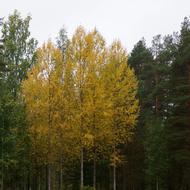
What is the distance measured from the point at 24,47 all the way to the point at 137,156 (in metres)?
14.3

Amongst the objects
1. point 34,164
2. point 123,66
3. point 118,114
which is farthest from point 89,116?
point 34,164

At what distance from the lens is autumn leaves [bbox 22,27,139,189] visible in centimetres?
2998

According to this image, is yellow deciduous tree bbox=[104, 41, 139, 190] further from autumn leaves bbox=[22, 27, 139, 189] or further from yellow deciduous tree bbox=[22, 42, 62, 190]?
yellow deciduous tree bbox=[22, 42, 62, 190]

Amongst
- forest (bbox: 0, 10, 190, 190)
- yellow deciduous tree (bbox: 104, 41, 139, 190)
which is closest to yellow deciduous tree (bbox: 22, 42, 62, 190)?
forest (bbox: 0, 10, 190, 190)

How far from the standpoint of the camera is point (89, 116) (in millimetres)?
29828

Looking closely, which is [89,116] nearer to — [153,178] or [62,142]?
[62,142]

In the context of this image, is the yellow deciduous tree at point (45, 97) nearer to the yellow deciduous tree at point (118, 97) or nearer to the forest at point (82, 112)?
the forest at point (82, 112)

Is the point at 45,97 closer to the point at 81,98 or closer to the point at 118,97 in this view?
the point at 81,98

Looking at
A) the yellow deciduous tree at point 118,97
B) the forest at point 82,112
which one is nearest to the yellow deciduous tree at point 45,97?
the forest at point 82,112

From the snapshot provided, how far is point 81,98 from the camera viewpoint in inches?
1191

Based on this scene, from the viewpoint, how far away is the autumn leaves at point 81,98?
1180 inches

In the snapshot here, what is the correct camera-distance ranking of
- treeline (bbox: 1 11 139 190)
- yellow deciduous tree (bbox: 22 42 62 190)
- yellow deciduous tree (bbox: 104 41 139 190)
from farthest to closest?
yellow deciduous tree (bbox: 22 42 62 190), yellow deciduous tree (bbox: 104 41 139 190), treeline (bbox: 1 11 139 190)

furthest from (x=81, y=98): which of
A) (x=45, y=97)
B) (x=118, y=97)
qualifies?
(x=45, y=97)

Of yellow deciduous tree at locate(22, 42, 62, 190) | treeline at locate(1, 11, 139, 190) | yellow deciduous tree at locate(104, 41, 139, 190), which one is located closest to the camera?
treeline at locate(1, 11, 139, 190)
